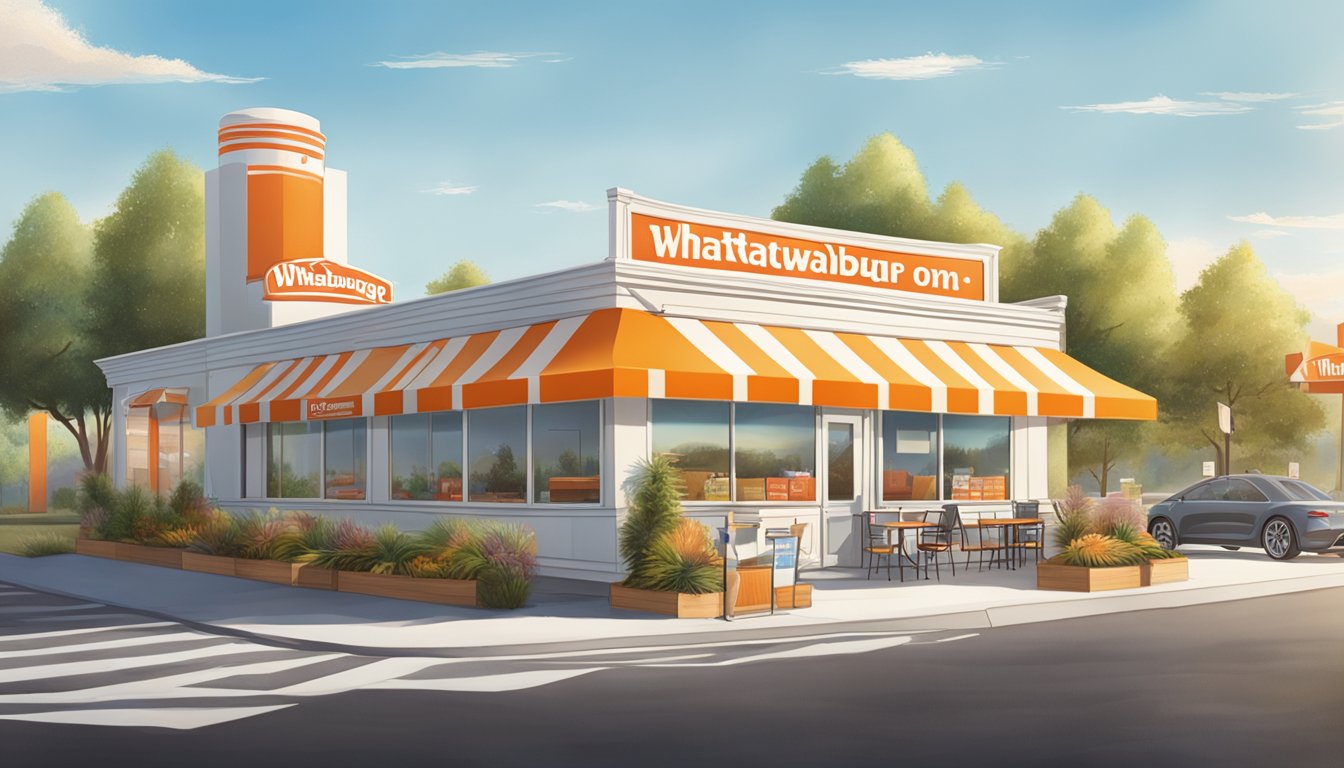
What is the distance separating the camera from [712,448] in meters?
20.8

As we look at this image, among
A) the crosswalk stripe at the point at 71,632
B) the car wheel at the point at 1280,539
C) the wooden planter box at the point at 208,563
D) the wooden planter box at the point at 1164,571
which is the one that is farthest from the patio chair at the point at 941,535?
the wooden planter box at the point at 208,563

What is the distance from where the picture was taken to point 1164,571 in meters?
19.9

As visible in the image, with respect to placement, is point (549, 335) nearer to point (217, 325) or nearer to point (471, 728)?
point (471, 728)

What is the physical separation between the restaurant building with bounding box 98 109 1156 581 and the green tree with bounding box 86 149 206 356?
27543 millimetres

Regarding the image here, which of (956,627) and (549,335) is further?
(549,335)

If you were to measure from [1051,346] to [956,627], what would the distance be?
38.4ft

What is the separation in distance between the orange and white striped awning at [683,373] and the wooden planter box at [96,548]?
3.31 metres

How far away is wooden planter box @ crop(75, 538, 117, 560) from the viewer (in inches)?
Result: 1017

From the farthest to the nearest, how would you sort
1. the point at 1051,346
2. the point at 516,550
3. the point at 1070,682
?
the point at 1051,346
the point at 516,550
the point at 1070,682

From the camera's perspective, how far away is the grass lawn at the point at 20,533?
30952 mm

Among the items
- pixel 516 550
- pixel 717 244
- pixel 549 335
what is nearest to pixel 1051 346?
pixel 717 244

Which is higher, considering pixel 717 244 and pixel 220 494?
pixel 717 244

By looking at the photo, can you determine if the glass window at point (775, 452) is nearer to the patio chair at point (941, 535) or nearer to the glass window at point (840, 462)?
the glass window at point (840, 462)

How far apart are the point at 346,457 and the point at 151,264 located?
33384mm
